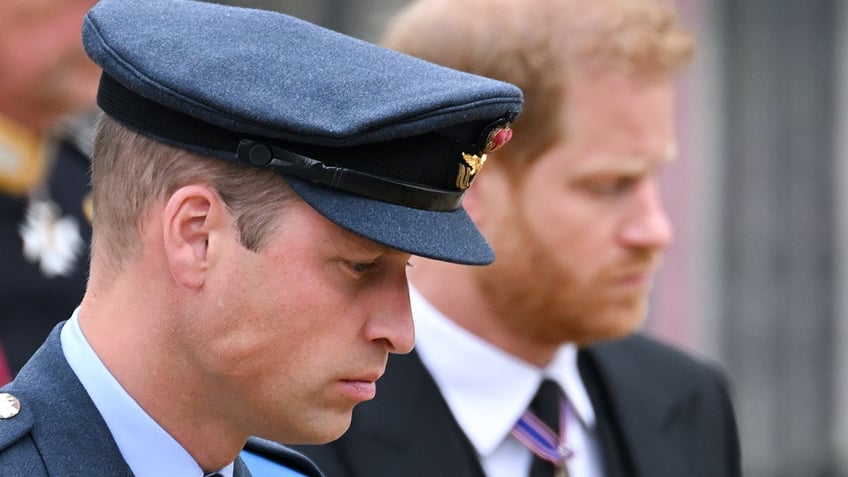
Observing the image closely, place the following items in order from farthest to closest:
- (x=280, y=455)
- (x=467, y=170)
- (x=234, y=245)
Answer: (x=280, y=455), (x=467, y=170), (x=234, y=245)

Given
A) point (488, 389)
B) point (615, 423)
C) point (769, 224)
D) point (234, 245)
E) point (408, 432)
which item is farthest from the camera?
point (769, 224)

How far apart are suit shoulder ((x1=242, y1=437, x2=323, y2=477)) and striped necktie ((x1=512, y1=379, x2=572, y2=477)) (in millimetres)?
742

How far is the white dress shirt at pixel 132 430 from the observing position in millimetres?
1834

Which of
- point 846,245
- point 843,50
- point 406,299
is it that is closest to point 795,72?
point 843,50

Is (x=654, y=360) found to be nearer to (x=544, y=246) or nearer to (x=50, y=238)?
(x=544, y=246)

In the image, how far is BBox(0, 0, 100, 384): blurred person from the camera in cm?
350

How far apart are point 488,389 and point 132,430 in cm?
116

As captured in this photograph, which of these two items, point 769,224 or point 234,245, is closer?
point 234,245

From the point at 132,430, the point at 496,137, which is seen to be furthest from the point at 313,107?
the point at 132,430

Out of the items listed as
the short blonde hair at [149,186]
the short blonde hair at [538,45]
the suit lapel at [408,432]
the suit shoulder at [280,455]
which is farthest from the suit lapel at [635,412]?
the short blonde hair at [149,186]

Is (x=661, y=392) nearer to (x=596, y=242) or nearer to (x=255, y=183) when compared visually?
(x=596, y=242)

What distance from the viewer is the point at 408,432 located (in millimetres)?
2797

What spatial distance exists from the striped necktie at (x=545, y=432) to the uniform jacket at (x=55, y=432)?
118 centimetres

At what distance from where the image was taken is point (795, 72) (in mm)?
7465
